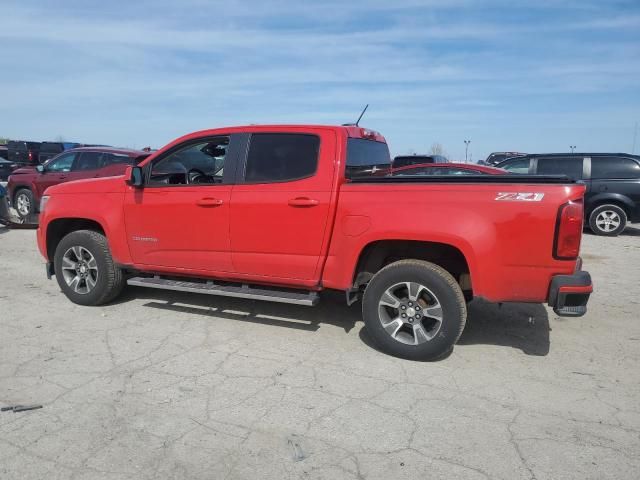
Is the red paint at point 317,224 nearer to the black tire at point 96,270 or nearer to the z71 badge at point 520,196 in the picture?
the z71 badge at point 520,196

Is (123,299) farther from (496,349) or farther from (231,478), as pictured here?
(496,349)

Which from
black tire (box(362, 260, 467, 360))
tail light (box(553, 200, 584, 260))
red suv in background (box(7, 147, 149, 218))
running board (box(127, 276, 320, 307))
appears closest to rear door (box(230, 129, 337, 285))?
running board (box(127, 276, 320, 307))

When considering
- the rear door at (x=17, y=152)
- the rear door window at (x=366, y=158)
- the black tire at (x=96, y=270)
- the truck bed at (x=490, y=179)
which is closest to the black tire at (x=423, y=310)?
the truck bed at (x=490, y=179)

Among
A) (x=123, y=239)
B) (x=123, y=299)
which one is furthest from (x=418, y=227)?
(x=123, y=299)

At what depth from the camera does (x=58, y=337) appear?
4.53 meters

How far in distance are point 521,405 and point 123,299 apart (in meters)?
4.35

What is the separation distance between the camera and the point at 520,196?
3.63 m

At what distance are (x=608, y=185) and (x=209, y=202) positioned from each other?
9399 millimetres

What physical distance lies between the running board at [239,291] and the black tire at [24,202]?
859cm

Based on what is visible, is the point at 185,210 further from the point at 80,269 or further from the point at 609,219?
the point at 609,219

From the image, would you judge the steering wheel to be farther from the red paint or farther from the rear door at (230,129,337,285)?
the rear door at (230,129,337,285)

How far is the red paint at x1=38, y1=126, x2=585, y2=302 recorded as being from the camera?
368 centimetres

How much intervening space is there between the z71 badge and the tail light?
6.9 inches

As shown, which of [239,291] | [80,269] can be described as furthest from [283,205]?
[80,269]
